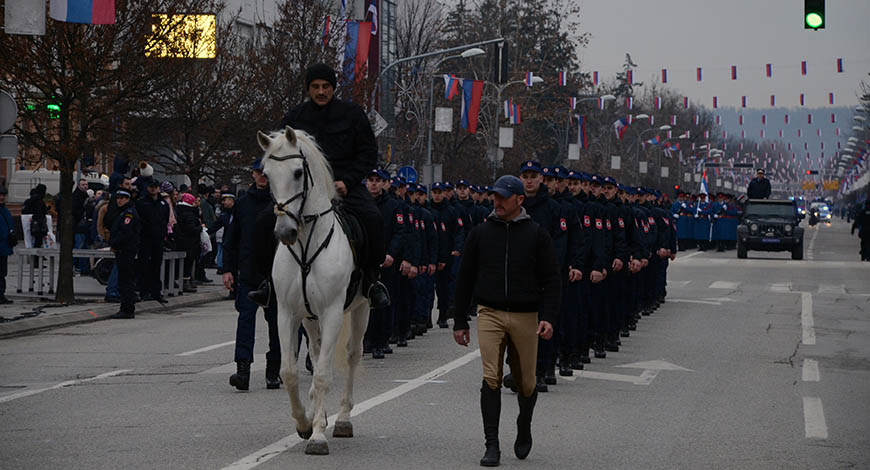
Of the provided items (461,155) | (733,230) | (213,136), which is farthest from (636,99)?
(213,136)

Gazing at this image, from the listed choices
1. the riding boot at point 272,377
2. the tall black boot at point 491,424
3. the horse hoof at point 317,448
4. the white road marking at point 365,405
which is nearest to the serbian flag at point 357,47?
the white road marking at point 365,405

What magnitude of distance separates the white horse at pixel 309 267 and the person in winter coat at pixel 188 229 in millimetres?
16532

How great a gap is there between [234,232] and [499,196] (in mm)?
4196

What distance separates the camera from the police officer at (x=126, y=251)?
21031 mm

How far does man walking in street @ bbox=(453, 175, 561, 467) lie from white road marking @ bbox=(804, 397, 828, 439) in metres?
2.56

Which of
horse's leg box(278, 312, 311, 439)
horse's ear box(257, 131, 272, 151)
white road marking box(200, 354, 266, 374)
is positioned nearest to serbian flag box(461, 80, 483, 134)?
white road marking box(200, 354, 266, 374)

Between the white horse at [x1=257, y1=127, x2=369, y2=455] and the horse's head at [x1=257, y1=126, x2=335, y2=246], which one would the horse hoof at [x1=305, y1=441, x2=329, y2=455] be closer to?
the white horse at [x1=257, y1=127, x2=369, y2=455]

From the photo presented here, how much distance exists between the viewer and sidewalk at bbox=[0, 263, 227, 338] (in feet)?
63.6

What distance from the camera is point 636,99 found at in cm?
13575

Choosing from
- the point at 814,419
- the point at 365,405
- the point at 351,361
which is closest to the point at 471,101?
the point at 365,405

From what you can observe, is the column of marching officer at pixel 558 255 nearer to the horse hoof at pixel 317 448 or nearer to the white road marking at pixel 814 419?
the horse hoof at pixel 317 448

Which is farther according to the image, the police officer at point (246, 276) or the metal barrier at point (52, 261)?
the metal barrier at point (52, 261)

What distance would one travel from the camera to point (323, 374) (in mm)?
9508

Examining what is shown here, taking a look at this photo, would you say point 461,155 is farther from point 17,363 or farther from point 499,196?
point 499,196
